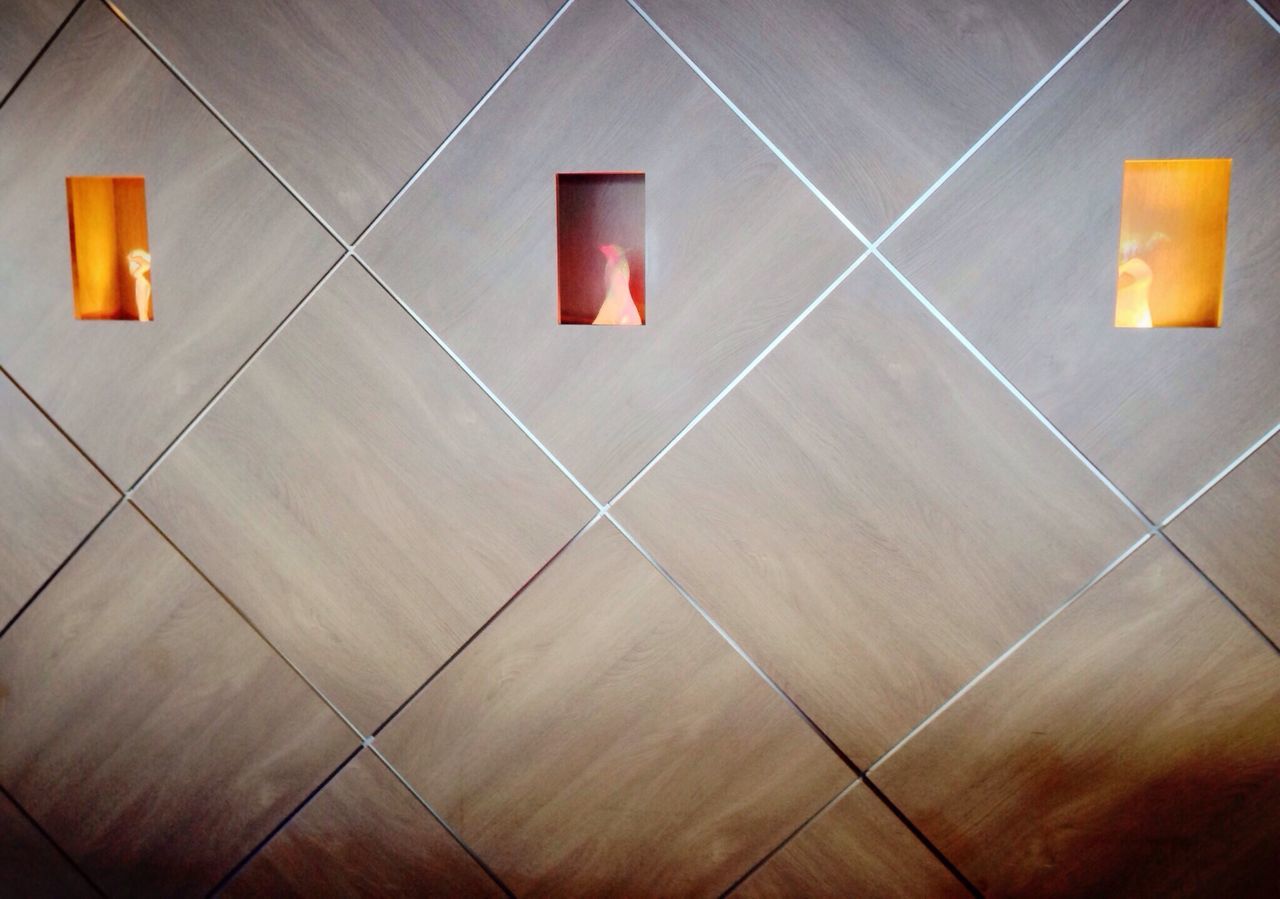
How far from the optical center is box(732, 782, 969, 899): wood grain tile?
6.78 feet

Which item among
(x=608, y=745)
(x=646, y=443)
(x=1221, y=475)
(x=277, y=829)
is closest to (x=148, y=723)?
(x=277, y=829)

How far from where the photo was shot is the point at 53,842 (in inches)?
90.7

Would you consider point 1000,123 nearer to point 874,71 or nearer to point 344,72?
point 874,71

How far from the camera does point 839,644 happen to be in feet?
6.63

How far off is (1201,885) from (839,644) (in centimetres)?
116

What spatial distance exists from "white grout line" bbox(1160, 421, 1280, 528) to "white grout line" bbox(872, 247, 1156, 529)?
53mm

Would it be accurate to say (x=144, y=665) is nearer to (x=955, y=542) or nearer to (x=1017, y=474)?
(x=955, y=542)

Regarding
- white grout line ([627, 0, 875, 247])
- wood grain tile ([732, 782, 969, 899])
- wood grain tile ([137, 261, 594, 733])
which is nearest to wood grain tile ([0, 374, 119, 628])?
wood grain tile ([137, 261, 594, 733])

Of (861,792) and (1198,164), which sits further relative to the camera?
(861,792)

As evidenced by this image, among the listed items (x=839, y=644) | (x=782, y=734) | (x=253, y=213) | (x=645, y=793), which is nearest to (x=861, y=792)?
(x=782, y=734)

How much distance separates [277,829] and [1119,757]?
2376 mm

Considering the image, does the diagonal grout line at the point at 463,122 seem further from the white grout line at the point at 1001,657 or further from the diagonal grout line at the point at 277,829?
the white grout line at the point at 1001,657

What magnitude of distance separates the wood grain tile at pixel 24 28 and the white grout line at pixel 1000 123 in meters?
2.22

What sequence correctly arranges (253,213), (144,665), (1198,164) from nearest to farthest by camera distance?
1. (1198,164)
2. (253,213)
3. (144,665)
